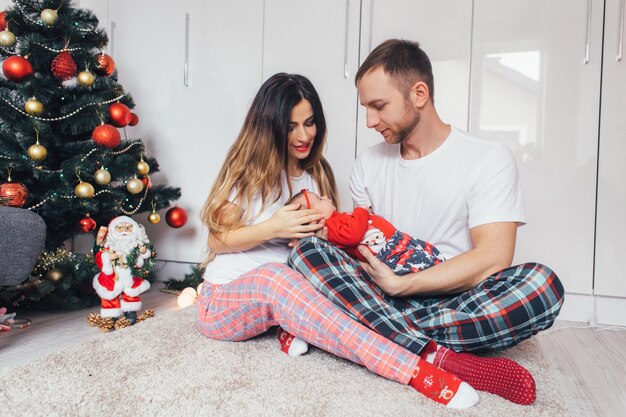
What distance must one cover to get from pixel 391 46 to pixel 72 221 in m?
1.49

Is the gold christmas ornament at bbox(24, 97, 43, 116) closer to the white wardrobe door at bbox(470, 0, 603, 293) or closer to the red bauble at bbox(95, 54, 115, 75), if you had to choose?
the red bauble at bbox(95, 54, 115, 75)

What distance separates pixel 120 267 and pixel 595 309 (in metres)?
1.99

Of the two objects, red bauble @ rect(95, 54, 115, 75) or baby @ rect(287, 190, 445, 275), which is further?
red bauble @ rect(95, 54, 115, 75)

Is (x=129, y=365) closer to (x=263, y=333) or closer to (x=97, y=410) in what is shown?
(x=97, y=410)

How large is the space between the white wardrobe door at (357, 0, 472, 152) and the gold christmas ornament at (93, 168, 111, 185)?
146 centimetres

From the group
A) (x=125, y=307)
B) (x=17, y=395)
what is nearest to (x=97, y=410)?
(x=17, y=395)

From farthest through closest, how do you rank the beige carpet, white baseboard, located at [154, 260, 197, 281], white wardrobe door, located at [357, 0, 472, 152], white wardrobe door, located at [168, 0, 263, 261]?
white baseboard, located at [154, 260, 197, 281]
white wardrobe door, located at [168, 0, 263, 261]
white wardrobe door, located at [357, 0, 472, 152]
the beige carpet

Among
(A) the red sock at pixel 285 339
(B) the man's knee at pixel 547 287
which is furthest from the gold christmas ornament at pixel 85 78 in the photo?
(B) the man's knee at pixel 547 287

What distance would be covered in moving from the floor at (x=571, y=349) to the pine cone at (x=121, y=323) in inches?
3.1

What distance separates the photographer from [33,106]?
182cm

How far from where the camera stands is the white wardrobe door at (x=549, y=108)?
6.69ft

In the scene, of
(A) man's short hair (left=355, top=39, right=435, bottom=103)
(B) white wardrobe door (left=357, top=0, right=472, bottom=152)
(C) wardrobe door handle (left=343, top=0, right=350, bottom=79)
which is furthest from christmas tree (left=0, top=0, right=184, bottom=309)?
(B) white wardrobe door (left=357, top=0, right=472, bottom=152)

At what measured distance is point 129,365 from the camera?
1.24 meters

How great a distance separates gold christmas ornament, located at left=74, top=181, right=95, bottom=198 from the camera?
1845 mm
